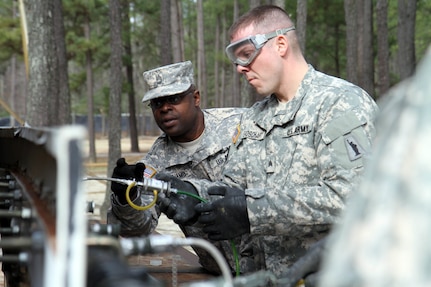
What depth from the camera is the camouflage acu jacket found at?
130 inches

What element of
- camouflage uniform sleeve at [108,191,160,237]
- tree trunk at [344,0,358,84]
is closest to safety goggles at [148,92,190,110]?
camouflage uniform sleeve at [108,191,160,237]

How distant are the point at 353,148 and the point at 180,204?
0.91 m

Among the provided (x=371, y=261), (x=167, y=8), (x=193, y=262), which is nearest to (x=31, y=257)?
(x=371, y=261)

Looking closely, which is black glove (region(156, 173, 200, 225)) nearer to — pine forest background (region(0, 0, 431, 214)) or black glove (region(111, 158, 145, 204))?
black glove (region(111, 158, 145, 204))

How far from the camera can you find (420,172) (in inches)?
37.0

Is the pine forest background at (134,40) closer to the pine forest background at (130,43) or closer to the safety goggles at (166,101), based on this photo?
the pine forest background at (130,43)

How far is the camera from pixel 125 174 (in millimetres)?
3932

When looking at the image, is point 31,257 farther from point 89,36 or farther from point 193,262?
point 89,36

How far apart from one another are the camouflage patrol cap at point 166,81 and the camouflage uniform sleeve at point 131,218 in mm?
753

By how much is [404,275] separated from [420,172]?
14 centimetres

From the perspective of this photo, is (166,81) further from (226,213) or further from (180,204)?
(226,213)

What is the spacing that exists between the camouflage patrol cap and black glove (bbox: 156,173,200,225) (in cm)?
110

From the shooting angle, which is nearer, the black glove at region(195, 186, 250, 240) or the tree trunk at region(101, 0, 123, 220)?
the black glove at region(195, 186, 250, 240)

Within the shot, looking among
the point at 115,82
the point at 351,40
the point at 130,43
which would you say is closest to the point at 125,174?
the point at 115,82
